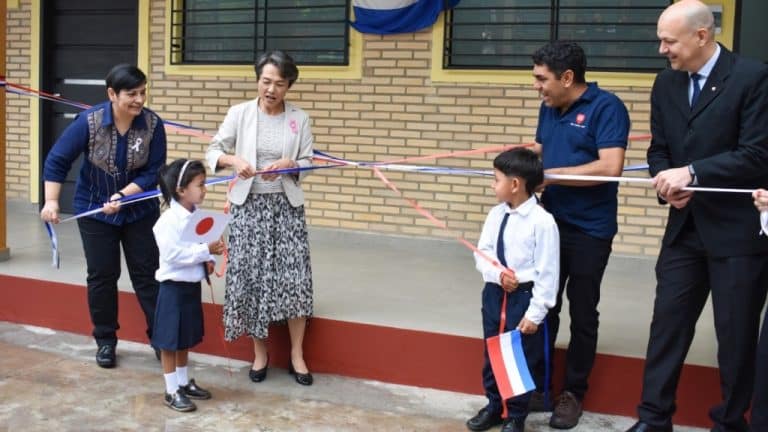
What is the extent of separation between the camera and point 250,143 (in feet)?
15.6

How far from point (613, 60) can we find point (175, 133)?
12.7 ft

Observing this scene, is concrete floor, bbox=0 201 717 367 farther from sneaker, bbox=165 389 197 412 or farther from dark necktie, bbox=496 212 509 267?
sneaker, bbox=165 389 197 412

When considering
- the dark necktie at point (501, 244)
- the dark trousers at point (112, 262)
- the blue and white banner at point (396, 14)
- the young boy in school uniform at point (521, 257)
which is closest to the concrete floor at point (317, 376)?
the dark trousers at point (112, 262)

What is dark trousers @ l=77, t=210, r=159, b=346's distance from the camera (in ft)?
16.7

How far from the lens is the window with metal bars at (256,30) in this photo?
761 centimetres

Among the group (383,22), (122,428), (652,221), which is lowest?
(122,428)

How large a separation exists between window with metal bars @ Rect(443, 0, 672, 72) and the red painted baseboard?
2.93 metres

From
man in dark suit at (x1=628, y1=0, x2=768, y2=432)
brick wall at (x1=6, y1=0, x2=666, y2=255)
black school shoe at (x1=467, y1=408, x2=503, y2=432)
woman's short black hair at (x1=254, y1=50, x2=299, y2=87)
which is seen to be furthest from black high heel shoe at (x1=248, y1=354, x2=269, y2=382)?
brick wall at (x1=6, y1=0, x2=666, y2=255)

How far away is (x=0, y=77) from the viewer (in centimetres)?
641

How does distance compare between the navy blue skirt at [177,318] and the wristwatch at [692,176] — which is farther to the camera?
the navy blue skirt at [177,318]

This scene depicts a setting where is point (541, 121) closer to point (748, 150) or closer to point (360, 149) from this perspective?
point (748, 150)

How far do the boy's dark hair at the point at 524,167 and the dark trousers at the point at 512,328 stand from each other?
0.46 m

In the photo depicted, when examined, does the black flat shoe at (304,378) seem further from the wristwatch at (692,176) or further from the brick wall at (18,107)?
the brick wall at (18,107)

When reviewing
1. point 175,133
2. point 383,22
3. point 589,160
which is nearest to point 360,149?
point 383,22
